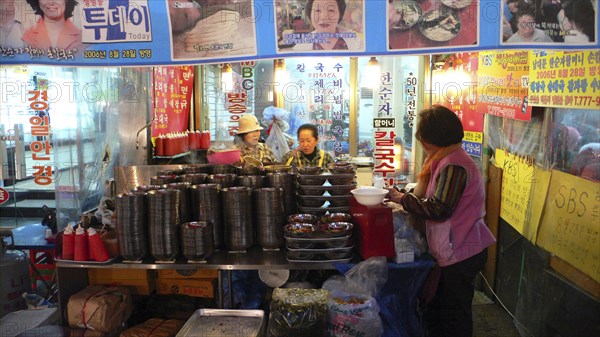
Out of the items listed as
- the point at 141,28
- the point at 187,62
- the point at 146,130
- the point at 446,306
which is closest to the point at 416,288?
the point at 446,306

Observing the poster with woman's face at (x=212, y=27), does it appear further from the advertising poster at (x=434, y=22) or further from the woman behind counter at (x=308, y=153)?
the woman behind counter at (x=308, y=153)

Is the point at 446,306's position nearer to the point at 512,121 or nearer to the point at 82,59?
the point at 512,121

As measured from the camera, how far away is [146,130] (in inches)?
231

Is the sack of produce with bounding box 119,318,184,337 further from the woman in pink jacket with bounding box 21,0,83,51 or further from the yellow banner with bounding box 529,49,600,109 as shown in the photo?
the yellow banner with bounding box 529,49,600,109

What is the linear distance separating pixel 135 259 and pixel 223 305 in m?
0.70

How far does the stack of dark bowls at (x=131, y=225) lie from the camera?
2936 millimetres

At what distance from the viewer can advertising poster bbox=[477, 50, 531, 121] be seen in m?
3.86

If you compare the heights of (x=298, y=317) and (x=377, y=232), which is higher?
(x=377, y=232)

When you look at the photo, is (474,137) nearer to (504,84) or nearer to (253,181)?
(504,84)

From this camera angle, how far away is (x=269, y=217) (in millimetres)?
3049

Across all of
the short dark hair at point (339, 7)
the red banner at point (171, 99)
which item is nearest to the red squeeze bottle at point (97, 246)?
the short dark hair at point (339, 7)

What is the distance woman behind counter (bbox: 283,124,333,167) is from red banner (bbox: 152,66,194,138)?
6.35 feet

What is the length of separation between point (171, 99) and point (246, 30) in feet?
14.3

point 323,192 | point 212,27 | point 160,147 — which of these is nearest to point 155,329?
point 323,192
